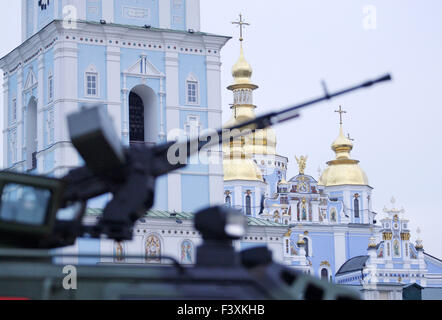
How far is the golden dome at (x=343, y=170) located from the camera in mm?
66938

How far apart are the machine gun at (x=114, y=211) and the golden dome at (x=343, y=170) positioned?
60.1 m

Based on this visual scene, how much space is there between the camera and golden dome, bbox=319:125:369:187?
220ft

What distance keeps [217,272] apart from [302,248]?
52803 mm

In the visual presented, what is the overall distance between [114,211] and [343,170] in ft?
200

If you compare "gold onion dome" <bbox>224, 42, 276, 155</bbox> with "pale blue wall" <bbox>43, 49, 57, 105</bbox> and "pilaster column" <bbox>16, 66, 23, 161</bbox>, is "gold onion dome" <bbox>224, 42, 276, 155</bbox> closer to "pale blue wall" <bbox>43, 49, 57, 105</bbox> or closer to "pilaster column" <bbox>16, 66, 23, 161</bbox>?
"pilaster column" <bbox>16, 66, 23, 161</bbox>

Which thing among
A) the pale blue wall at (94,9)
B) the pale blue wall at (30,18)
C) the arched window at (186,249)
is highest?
the pale blue wall at (30,18)

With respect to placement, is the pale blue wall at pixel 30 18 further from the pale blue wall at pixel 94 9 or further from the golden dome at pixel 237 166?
the golden dome at pixel 237 166

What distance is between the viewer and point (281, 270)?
6.09 meters

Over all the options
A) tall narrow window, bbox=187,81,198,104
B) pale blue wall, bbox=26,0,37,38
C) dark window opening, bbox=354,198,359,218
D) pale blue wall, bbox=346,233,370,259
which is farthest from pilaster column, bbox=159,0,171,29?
dark window opening, bbox=354,198,359,218

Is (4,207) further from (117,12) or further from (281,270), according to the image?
(117,12)

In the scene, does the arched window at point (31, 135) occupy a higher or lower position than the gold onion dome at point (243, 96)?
lower

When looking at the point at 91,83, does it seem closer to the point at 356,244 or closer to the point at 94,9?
the point at 94,9

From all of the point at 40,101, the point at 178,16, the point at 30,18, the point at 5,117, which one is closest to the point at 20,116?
the point at 5,117

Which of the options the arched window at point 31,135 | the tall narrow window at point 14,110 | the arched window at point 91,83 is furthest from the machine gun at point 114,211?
the tall narrow window at point 14,110
